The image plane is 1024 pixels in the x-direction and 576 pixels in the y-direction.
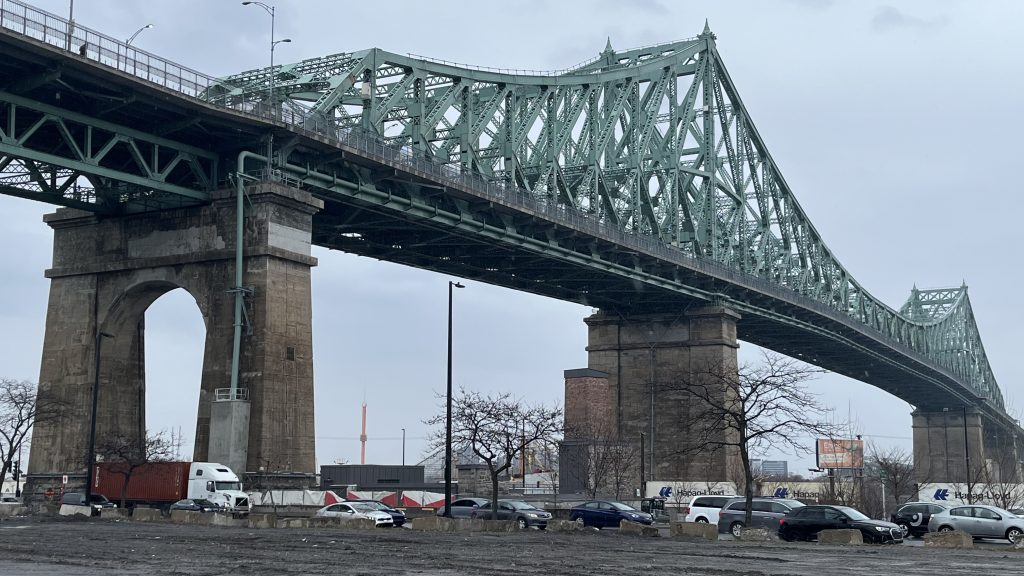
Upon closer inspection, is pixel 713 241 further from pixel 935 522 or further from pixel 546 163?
pixel 935 522

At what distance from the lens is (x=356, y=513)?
159 feet

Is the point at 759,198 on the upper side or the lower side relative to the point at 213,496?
upper

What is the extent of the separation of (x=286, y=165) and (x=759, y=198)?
65987 millimetres

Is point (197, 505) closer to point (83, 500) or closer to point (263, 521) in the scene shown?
point (83, 500)

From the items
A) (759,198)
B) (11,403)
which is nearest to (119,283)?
(11,403)

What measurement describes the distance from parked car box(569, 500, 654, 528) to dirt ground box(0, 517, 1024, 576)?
12.4 m

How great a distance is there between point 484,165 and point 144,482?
103ft

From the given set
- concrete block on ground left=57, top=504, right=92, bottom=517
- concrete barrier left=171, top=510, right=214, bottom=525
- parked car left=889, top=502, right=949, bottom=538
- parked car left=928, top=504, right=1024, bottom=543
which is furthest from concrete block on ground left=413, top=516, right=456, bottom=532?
parked car left=889, top=502, right=949, bottom=538

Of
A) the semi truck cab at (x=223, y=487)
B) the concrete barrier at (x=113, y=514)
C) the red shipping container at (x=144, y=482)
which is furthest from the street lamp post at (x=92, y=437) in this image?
the semi truck cab at (x=223, y=487)

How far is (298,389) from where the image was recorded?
166 feet

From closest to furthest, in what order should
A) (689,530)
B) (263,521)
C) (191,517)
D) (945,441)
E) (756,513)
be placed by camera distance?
(689,530), (263,521), (191,517), (756,513), (945,441)

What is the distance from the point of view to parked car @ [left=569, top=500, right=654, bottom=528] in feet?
173

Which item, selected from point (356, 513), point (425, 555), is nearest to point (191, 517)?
point (356, 513)

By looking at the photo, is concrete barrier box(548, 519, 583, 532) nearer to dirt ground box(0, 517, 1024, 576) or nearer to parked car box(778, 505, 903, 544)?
dirt ground box(0, 517, 1024, 576)
